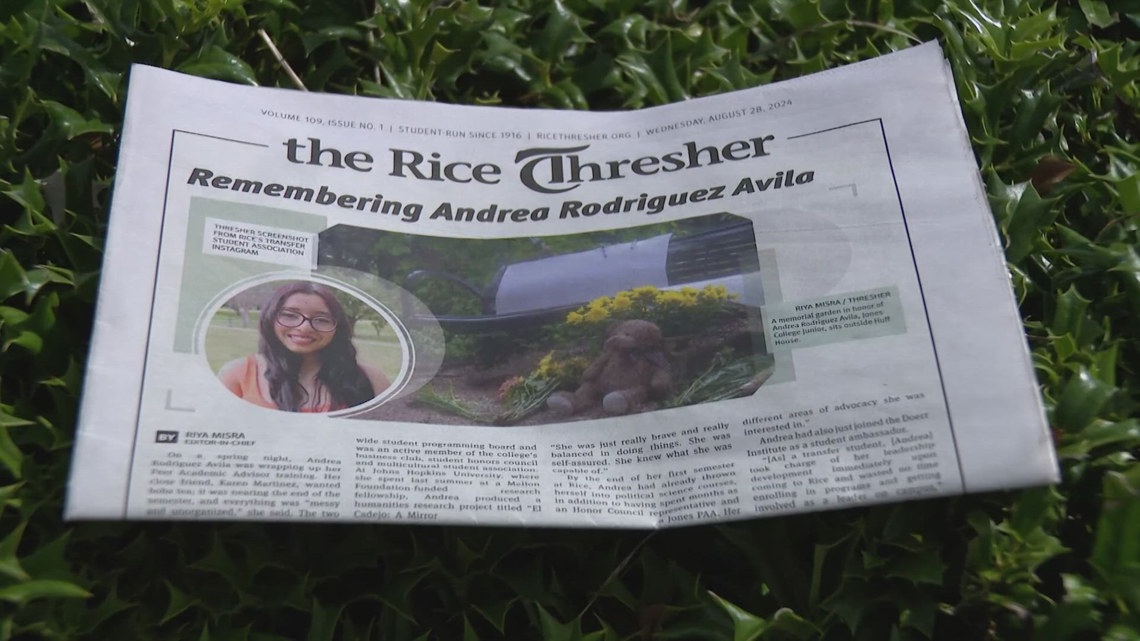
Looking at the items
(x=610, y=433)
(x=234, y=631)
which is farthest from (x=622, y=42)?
(x=234, y=631)

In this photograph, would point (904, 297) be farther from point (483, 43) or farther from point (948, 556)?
point (483, 43)

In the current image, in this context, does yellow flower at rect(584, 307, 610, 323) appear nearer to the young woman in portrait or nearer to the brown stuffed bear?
the brown stuffed bear

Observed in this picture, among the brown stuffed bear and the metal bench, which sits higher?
the metal bench

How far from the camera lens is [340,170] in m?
0.94

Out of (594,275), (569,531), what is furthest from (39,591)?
(594,275)

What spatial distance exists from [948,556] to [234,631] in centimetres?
61

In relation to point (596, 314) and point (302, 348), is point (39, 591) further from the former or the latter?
point (596, 314)

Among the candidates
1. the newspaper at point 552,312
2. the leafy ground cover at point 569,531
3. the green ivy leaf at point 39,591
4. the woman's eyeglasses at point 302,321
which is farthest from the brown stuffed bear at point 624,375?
the green ivy leaf at point 39,591

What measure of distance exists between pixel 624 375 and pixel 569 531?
0.15m

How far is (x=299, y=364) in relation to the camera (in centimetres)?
85

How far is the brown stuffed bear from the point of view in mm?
859

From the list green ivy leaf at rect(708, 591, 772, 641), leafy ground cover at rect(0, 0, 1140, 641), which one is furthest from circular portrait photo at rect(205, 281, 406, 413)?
green ivy leaf at rect(708, 591, 772, 641)

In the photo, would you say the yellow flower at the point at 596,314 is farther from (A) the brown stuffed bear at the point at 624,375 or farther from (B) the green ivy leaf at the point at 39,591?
(B) the green ivy leaf at the point at 39,591

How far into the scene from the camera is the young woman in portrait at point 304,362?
83 cm
